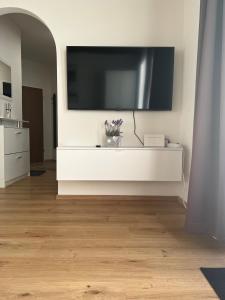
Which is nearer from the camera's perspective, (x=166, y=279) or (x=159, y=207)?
(x=166, y=279)

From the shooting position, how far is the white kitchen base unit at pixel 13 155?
3.41m

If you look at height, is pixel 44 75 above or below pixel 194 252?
above

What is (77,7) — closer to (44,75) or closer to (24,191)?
(24,191)

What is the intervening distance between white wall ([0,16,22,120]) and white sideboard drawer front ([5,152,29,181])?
69 cm

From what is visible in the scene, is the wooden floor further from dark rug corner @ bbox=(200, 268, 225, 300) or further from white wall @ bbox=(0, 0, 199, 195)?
white wall @ bbox=(0, 0, 199, 195)

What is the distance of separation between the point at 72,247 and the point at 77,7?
249 centimetres

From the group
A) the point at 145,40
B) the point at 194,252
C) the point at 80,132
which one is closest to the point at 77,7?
the point at 145,40

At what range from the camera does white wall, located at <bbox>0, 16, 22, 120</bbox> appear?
3955 millimetres

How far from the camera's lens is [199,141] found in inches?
71.9

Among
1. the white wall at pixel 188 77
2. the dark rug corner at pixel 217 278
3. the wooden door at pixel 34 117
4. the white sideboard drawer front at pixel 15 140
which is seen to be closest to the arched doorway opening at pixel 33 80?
the wooden door at pixel 34 117

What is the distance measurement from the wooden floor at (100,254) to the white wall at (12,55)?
2.25 m

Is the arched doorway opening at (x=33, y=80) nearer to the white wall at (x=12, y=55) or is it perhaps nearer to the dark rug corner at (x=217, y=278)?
the white wall at (x=12, y=55)

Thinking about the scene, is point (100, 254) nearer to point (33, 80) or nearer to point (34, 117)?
point (34, 117)

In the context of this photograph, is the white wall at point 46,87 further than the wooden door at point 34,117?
Yes
